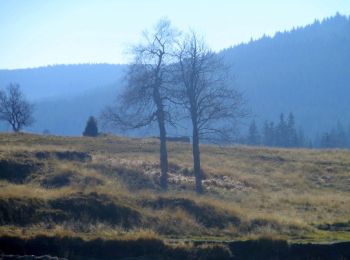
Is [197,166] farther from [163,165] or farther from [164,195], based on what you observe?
[164,195]

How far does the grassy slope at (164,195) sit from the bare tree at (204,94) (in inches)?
128

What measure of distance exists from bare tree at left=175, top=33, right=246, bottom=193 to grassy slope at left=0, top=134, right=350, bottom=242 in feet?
10.7

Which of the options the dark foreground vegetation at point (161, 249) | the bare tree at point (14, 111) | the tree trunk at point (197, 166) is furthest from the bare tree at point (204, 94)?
the bare tree at point (14, 111)

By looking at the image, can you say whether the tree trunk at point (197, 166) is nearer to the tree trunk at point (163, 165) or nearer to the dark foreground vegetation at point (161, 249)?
the tree trunk at point (163, 165)

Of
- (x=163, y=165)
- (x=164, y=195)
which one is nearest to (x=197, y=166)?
(x=163, y=165)

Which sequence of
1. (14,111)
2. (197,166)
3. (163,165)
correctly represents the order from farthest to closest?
1. (14,111)
2. (163,165)
3. (197,166)

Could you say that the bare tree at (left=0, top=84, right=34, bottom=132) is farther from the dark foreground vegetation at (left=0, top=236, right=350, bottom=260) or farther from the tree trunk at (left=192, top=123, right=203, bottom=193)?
the dark foreground vegetation at (left=0, top=236, right=350, bottom=260)

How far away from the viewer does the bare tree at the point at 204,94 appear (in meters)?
28.2

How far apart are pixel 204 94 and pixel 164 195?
10.1 meters

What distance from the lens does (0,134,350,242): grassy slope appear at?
1520 cm

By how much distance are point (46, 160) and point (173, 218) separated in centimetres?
1298

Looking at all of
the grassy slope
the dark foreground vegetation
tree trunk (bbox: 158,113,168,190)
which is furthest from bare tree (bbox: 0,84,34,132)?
the dark foreground vegetation

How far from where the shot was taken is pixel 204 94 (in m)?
28.9

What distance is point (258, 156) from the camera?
4447 cm
